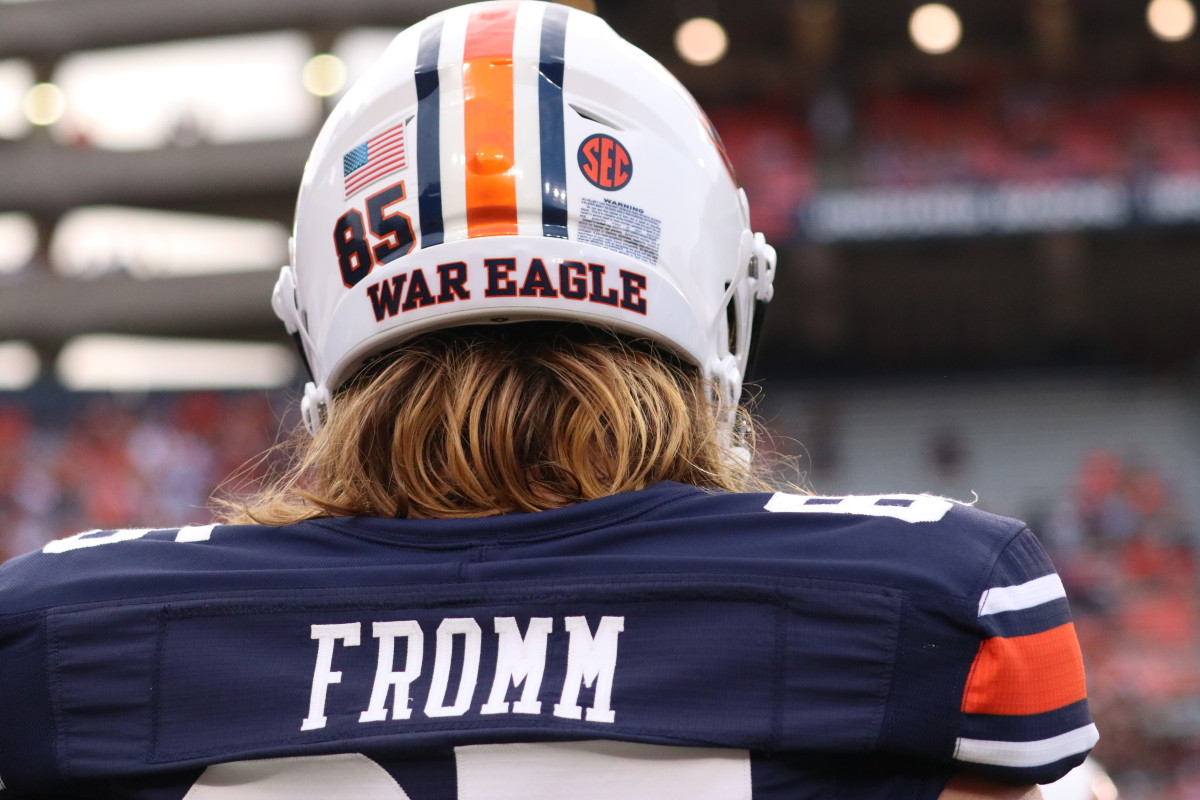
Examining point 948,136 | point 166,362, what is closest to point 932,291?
point 948,136

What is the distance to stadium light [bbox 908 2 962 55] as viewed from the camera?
47.4 feet

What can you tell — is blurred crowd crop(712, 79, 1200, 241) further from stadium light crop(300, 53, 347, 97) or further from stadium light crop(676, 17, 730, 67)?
stadium light crop(300, 53, 347, 97)

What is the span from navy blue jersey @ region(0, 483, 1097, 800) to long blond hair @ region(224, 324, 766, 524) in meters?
0.09

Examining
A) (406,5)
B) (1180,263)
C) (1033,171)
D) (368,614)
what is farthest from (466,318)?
(406,5)

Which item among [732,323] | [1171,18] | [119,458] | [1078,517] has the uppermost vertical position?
[1171,18]

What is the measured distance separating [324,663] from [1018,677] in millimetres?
584

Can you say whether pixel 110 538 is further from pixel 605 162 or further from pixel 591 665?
pixel 605 162

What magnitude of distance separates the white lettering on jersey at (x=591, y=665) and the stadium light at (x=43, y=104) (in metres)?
19.6

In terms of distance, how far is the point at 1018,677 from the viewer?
3.50ft

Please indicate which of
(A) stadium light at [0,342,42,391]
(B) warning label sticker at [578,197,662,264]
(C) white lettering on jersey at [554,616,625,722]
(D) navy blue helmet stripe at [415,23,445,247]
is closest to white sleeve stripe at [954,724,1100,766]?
(C) white lettering on jersey at [554,616,625,722]

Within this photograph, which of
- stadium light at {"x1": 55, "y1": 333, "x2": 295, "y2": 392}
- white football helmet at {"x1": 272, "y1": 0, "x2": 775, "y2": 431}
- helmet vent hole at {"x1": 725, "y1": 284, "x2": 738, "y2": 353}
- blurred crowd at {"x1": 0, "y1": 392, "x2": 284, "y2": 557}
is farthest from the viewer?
stadium light at {"x1": 55, "y1": 333, "x2": 295, "y2": 392}

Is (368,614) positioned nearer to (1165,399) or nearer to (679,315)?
(679,315)

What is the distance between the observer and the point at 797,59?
1538 cm

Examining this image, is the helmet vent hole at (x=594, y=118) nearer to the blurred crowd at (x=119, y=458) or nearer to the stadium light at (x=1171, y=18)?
the blurred crowd at (x=119, y=458)
